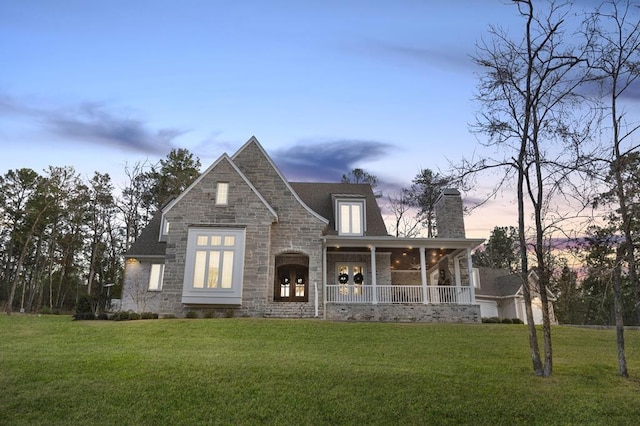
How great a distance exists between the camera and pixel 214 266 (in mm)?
16828

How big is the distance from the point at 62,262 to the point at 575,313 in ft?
172

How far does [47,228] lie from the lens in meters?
35.6

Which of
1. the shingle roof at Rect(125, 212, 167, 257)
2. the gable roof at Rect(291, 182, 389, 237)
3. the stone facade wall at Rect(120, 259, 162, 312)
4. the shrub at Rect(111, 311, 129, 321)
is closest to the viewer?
the shrub at Rect(111, 311, 129, 321)

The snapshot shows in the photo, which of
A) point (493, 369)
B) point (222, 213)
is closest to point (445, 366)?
point (493, 369)

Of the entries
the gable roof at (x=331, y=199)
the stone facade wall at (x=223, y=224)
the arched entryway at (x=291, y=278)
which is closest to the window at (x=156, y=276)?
the stone facade wall at (x=223, y=224)

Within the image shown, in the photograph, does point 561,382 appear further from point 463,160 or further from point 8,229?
point 8,229

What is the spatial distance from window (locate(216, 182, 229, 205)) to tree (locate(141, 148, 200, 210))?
17.7m

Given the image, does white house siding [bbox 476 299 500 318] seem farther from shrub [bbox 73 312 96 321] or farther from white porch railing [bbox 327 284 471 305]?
shrub [bbox 73 312 96 321]

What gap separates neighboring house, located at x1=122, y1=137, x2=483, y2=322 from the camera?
16.9m

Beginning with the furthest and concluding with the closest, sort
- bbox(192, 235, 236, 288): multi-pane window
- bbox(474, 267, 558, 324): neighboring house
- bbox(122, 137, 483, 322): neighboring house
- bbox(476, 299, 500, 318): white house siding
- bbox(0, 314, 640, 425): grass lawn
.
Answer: bbox(476, 299, 500, 318): white house siding → bbox(474, 267, 558, 324): neighboring house → bbox(122, 137, 483, 322): neighboring house → bbox(192, 235, 236, 288): multi-pane window → bbox(0, 314, 640, 425): grass lawn

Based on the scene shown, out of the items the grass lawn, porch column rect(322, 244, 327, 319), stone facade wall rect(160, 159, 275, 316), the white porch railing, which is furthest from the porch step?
the grass lawn

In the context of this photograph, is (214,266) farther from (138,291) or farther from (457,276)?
(457,276)

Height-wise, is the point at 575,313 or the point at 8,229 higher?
the point at 8,229

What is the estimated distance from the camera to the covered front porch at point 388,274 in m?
18.0
